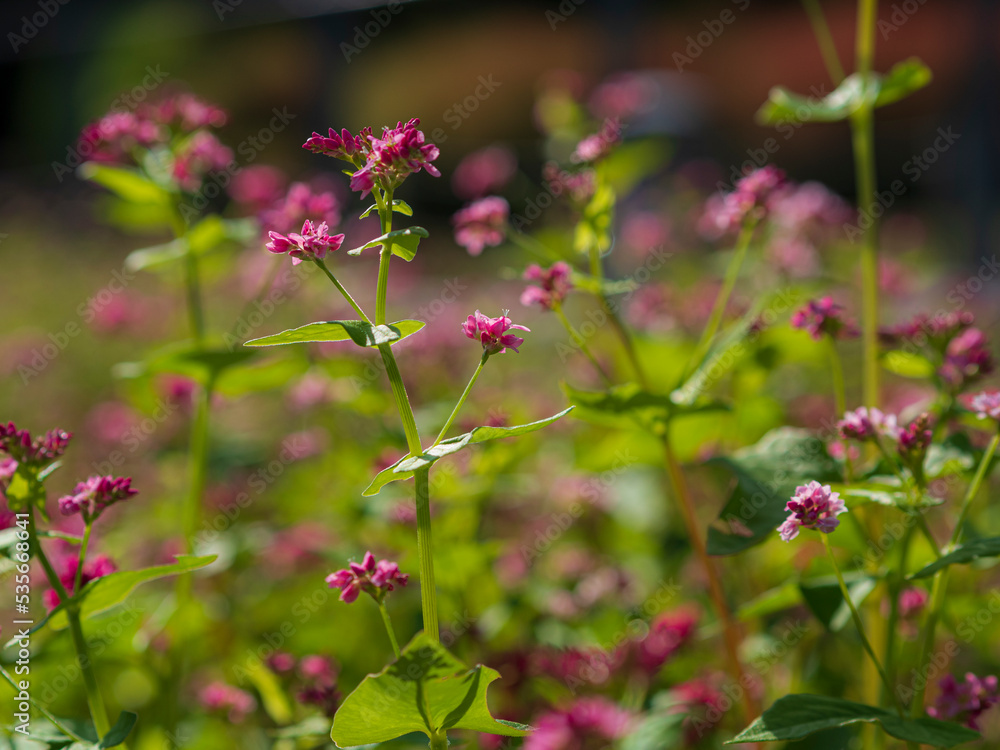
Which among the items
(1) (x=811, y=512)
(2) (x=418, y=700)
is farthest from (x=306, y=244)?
(1) (x=811, y=512)

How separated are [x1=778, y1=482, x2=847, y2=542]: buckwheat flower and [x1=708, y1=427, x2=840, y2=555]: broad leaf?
149 mm

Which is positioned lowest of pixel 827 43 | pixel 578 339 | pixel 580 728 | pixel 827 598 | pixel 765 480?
pixel 580 728

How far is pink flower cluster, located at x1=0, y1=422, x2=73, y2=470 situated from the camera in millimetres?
1134

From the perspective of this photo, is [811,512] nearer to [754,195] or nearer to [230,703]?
[754,195]

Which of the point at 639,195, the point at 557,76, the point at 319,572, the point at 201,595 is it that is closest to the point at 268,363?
the point at 319,572

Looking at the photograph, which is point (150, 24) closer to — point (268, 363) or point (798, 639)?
point (268, 363)

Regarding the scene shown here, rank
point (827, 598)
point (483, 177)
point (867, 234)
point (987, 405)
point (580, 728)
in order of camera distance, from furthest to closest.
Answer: point (483, 177) → point (867, 234) → point (580, 728) → point (827, 598) → point (987, 405)

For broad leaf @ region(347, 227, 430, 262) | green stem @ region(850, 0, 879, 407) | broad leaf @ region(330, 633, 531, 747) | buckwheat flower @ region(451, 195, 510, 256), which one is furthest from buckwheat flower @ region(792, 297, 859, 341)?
broad leaf @ region(330, 633, 531, 747)

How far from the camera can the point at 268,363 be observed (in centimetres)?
192

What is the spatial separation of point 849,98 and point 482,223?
2.61 ft

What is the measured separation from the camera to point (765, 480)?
131 centimetres

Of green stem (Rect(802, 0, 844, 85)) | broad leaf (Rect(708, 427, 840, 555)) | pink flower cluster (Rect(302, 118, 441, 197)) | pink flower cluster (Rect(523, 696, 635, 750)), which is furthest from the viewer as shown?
green stem (Rect(802, 0, 844, 85))

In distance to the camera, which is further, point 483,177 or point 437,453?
point 483,177

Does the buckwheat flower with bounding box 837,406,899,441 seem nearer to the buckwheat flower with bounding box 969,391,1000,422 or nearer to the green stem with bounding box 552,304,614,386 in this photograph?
the buckwheat flower with bounding box 969,391,1000,422
